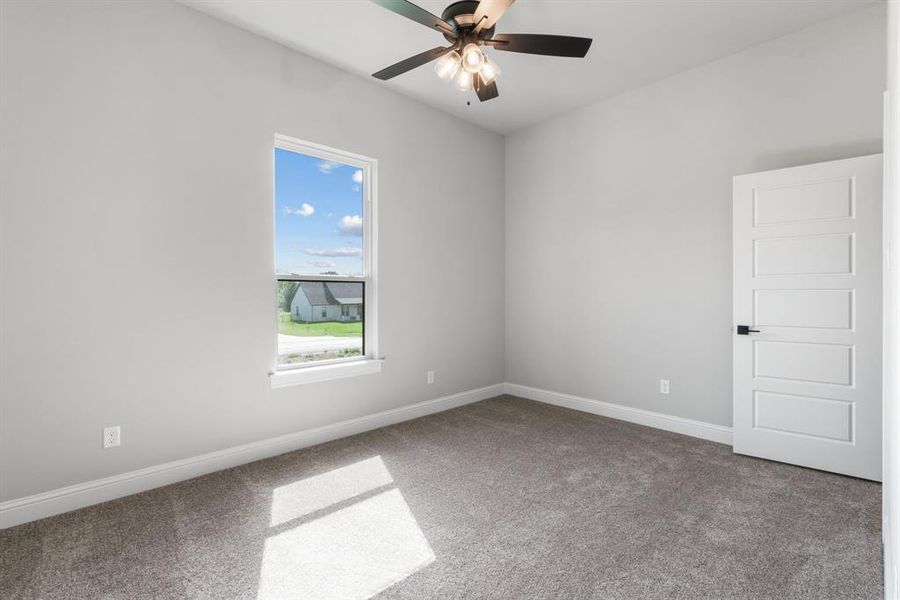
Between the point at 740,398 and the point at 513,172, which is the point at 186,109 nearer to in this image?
the point at 513,172

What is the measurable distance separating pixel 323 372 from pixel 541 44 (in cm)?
268

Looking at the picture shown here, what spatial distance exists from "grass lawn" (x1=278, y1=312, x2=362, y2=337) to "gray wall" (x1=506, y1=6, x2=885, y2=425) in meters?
1.97

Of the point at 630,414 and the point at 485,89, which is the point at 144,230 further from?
the point at 630,414

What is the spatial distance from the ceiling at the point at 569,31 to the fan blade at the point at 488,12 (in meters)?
0.79

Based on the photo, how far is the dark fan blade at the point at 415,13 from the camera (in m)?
1.95

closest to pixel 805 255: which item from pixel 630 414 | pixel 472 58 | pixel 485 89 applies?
pixel 630 414

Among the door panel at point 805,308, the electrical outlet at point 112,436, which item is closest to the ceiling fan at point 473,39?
the door panel at point 805,308

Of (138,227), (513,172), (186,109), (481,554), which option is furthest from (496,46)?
(513,172)

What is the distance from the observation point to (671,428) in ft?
12.4

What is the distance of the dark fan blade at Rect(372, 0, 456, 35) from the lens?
6.38 ft

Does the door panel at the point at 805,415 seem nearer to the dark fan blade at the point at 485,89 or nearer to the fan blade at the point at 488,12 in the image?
the dark fan blade at the point at 485,89

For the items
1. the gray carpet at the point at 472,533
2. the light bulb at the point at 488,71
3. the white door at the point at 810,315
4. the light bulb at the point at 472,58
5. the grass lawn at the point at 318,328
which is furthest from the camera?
the grass lawn at the point at 318,328

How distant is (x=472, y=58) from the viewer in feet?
7.27

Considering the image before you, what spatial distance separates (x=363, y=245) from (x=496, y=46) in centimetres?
207
